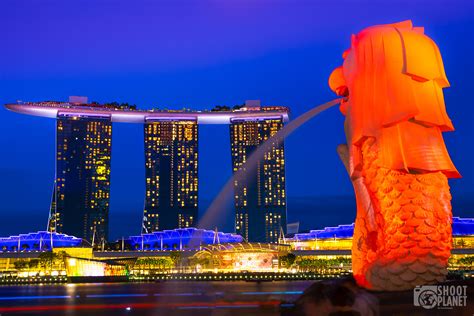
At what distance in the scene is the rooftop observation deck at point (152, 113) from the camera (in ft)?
350

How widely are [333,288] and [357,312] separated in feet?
2.02

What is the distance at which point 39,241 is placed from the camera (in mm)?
90812

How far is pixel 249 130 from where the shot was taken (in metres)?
118

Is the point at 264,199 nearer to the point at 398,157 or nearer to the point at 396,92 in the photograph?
the point at 396,92

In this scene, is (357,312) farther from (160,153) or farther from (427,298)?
(160,153)

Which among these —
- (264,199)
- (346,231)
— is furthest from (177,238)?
(346,231)

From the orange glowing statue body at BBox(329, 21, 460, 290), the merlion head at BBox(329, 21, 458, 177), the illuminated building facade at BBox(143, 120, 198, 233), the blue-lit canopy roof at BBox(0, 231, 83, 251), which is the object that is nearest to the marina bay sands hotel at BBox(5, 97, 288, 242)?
the illuminated building facade at BBox(143, 120, 198, 233)

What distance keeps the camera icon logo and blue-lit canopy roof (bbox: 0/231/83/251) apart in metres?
78.4

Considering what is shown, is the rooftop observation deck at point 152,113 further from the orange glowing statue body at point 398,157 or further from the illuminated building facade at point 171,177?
the orange glowing statue body at point 398,157

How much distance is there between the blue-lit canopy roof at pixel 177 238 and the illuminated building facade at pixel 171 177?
16.5 meters

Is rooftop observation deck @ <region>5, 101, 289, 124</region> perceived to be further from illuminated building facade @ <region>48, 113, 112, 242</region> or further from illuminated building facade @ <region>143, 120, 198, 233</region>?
illuminated building facade @ <region>143, 120, 198, 233</region>

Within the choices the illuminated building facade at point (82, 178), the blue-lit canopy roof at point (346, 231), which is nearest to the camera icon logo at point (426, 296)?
the blue-lit canopy roof at point (346, 231)

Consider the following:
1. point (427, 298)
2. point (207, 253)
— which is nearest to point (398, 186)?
point (427, 298)

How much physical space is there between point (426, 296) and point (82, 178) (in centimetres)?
9743
